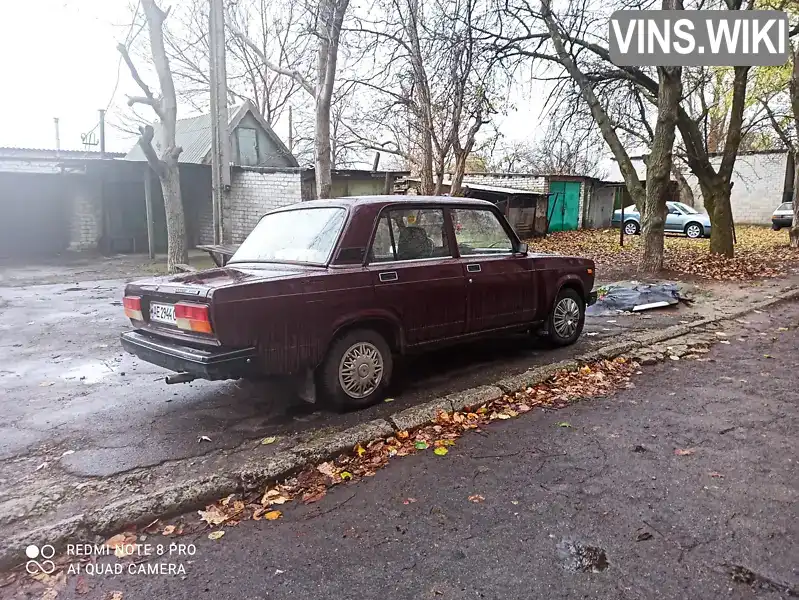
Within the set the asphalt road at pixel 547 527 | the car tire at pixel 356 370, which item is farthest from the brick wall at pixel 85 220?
the asphalt road at pixel 547 527

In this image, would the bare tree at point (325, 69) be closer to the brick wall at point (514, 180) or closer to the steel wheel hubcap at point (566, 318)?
the steel wheel hubcap at point (566, 318)

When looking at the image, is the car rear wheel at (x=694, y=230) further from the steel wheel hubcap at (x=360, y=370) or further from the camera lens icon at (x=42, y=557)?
the camera lens icon at (x=42, y=557)

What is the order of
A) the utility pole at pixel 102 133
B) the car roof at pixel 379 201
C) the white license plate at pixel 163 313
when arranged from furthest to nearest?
the utility pole at pixel 102 133, the car roof at pixel 379 201, the white license plate at pixel 163 313

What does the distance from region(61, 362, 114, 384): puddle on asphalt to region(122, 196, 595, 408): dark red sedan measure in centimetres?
126

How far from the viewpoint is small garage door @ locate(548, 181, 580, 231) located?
79.4ft

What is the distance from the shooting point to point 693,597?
225cm

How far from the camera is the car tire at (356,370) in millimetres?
4262

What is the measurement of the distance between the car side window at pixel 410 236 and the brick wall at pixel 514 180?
1953 centimetres

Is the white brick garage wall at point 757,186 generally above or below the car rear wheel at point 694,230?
above

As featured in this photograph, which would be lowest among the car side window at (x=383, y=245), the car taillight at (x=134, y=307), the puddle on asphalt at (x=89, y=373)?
the puddle on asphalt at (x=89, y=373)

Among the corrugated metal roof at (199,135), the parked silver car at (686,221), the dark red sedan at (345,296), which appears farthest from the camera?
the parked silver car at (686,221)

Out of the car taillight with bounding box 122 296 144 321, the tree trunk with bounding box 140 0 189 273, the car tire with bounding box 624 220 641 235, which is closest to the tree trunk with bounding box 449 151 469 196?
the tree trunk with bounding box 140 0 189 273

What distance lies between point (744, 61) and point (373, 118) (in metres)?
10.5

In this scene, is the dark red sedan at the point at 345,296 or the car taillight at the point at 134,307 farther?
the car taillight at the point at 134,307
